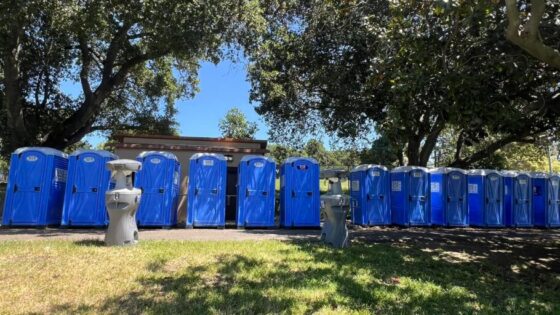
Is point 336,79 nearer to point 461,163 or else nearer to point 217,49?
point 217,49

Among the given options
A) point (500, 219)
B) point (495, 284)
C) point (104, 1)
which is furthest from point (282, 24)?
point (495, 284)

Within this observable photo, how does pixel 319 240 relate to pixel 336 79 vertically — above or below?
below

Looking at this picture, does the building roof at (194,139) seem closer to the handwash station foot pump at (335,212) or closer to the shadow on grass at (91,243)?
the shadow on grass at (91,243)

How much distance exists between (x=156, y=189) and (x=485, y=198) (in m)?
9.53

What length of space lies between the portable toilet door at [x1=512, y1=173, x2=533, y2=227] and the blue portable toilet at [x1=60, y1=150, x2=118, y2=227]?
468 inches

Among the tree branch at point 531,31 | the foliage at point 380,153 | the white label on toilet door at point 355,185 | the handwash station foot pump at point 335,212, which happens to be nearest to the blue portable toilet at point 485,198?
the white label on toilet door at point 355,185

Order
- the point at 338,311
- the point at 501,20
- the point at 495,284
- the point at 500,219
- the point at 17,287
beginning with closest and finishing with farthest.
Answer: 1. the point at 338,311
2. the point at 17,287
3. the point at 495,284
4. the point at 501,20
5. the point at 500,219

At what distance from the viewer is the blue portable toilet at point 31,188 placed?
35.1 ft

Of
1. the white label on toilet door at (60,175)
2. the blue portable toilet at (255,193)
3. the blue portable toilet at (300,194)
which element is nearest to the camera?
the white label on toilet door at (60,175)

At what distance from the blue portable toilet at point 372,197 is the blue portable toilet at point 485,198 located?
108 inches

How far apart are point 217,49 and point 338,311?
10.6m

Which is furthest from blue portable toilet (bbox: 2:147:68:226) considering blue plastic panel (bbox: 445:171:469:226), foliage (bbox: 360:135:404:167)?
foliage (bbox: 360:135:404:167)

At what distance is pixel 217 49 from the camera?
14.0 meters

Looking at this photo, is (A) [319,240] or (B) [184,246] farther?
(A) [319,240]
